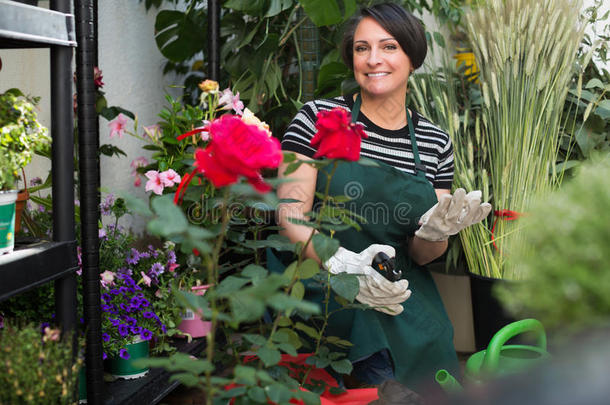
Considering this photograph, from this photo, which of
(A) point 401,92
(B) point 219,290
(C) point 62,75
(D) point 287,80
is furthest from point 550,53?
(B) point 219,290

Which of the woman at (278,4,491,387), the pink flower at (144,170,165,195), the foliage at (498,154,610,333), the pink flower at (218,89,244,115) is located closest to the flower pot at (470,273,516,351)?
the woman at (278,4,491,387)

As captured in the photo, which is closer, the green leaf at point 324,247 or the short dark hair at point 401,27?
the green leaf at point 324,247

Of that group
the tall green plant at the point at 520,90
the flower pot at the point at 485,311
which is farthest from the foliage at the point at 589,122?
the flower pot at the point at 485,311

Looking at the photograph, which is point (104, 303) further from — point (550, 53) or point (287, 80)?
point (550, 53)

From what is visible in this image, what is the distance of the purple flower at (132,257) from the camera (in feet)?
5.06

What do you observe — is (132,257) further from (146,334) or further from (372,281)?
(372,281)

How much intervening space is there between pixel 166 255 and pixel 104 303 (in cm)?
25

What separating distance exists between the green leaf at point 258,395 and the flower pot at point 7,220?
0.57 m

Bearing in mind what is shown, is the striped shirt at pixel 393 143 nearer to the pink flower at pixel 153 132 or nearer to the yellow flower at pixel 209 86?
the yellow flower at pixel 209 86

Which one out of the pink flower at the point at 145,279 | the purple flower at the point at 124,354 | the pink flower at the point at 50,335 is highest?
the pink flower at the point at 50,335

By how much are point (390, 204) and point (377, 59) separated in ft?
1.23

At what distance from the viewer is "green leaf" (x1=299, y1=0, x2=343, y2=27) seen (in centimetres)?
184

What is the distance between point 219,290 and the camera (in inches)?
25.2

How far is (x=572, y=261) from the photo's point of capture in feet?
1.33
